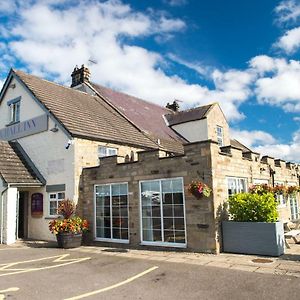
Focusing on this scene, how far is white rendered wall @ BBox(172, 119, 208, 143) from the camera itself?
22688mm

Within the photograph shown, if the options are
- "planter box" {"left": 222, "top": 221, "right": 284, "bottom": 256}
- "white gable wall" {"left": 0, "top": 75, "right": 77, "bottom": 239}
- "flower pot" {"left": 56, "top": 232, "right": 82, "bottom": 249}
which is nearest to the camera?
"planter box" {"left": 222, "top": 221, "right": 284, "bottom": 256}

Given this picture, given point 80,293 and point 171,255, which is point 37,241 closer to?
point 171,255

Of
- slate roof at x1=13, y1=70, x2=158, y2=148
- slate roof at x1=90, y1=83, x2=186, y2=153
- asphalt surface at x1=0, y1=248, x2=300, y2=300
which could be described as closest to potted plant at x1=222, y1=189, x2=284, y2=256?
asphalt surface at x1=0, y1=248, x2=300, y2=300

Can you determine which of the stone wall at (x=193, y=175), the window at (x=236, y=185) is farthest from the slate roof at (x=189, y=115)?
the window at (x=236, y=185)

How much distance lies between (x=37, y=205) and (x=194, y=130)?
11.9 meters

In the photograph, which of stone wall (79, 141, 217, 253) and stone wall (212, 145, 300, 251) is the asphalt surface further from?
stone wall (212, 145, 300, 251)

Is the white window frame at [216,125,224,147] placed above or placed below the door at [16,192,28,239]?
above

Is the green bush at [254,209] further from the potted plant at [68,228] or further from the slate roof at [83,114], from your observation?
the slate roof at [83,114]

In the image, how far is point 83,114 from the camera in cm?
1777

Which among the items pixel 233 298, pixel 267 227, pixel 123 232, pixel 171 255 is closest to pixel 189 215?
pixel 171 255

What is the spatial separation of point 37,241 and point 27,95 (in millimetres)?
7921

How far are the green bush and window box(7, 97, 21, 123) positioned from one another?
13515mm

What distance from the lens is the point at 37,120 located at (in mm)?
17141

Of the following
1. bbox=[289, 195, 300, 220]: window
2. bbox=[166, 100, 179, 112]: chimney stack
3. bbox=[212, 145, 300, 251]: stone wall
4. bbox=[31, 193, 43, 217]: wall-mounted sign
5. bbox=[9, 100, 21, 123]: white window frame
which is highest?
bbox=[166, 100, 179, 112]: chimney stack
